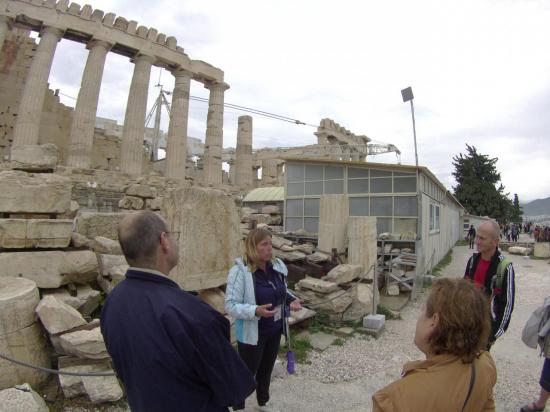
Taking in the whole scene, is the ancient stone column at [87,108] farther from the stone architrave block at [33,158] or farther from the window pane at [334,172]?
the stone architrave block at [33,158]

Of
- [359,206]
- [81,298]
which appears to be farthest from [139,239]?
[359,206]

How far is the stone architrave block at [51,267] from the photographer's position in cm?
518

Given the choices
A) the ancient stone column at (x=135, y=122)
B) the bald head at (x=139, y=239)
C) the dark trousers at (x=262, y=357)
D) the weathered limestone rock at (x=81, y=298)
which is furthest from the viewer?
the ancient stone column at (x=135, y=122)

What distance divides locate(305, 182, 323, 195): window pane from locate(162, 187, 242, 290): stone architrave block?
6.93 m

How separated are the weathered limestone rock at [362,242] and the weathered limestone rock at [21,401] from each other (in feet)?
23.5

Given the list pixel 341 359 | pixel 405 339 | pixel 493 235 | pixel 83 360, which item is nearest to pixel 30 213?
pixel 83 360

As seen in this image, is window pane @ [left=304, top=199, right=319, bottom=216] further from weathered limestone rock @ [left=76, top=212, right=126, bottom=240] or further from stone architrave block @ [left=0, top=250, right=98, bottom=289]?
stone architrave block @ [left=0, top=250, right=98, bottom=289]

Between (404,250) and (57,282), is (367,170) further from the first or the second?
(57,282)

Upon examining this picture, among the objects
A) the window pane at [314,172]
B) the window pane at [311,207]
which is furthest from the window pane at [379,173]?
the window pane at [311,207]

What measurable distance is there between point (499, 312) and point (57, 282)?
5.66m

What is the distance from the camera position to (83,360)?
4152mm

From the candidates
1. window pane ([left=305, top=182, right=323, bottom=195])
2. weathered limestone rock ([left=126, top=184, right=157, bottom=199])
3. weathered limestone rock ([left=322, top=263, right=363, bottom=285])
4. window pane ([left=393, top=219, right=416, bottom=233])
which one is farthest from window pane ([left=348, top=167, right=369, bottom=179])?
weathered limestone rock ([left=126, top=184, right=157, bottom=199])

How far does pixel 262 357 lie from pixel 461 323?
2656mm

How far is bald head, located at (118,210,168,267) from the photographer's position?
1783 millimetres
